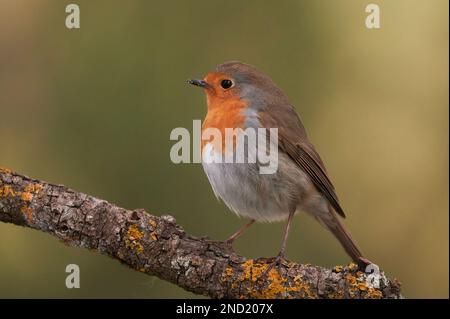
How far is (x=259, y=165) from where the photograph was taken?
4266 millimetres

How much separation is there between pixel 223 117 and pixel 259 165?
1.38ft

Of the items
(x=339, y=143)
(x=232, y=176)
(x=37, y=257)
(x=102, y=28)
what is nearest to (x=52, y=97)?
(x=102, y=28)

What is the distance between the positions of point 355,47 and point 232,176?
2521mm

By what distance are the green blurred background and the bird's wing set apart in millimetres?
1046

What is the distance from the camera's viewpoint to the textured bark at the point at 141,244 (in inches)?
140

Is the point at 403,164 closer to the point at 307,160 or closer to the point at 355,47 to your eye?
the point at 355,47

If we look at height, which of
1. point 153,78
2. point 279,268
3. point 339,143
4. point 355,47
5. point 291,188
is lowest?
point 279,268

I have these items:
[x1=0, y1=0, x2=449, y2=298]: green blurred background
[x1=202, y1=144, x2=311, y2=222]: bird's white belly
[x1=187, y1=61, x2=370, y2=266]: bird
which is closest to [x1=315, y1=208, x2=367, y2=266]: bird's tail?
[x1=187, y1=61, x2=370, y2=266]: bird

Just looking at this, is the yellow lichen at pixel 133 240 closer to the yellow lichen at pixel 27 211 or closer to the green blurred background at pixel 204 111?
the yellow lichen at pixel 27 211

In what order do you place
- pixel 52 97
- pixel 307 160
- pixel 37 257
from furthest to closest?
pixel 52 97
pixel 37 257
pixel 307 160

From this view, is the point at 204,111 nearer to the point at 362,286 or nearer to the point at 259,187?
the point at 259,187

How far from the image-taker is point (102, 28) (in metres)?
5.69

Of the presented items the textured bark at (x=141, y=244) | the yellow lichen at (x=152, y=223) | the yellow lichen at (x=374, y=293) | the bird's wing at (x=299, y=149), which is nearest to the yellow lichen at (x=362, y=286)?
the yellow lichen at (x=374, y=293)

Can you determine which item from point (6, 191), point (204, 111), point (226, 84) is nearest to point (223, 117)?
point (226, 84)
